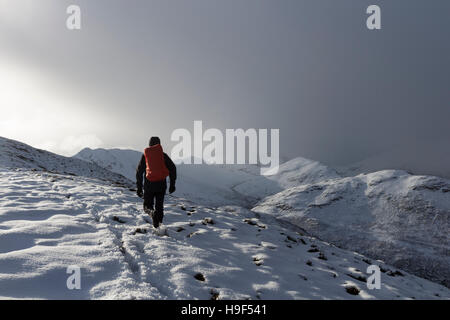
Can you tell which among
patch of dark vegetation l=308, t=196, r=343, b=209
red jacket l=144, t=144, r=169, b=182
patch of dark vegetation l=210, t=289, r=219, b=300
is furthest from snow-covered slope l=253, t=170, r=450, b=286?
patch of dark vegetation l=210, t=289, r=219, b=300

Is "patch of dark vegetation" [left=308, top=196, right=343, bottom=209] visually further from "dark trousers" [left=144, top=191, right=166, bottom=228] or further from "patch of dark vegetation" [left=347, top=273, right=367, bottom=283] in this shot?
"dark trousers" [left=144, top=191, right=166, bottom=228]

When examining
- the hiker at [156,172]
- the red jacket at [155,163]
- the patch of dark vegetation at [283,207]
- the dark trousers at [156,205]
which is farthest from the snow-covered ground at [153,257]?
the patch of dark vegetation at [283,207]

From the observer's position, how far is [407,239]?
9119cm

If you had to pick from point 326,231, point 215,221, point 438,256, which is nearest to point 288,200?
point 326,231

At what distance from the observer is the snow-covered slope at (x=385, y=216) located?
267 ft

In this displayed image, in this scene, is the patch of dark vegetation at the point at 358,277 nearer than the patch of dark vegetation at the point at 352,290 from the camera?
No

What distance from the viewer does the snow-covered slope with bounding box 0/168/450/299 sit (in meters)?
4.78

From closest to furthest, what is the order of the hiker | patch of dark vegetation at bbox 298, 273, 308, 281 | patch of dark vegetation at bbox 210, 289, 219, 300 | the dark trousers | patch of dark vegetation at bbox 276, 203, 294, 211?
patch of dark vegetation at bbox 210, 289, 219, 300, patch of dark vegetation at bbox 298, 273, 308, 281, the dark trousers, the hiker, patch of dark vegetation at bbox 276, 203, 294, 211

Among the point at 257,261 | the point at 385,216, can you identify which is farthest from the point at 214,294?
the point at 385,216

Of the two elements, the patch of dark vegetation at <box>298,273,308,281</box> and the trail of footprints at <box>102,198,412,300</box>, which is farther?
the patch of dark vegetation at <box>298,273,308,281</box>

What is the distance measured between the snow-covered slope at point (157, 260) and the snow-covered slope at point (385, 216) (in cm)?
9083

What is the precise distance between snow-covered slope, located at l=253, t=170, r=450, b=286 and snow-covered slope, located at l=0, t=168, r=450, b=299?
90.8 m

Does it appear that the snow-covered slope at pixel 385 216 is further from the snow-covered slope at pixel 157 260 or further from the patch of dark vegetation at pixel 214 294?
the patch of dark vegetation at pixel 214 294

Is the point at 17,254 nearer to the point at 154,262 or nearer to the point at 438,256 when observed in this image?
the point at 154,262
